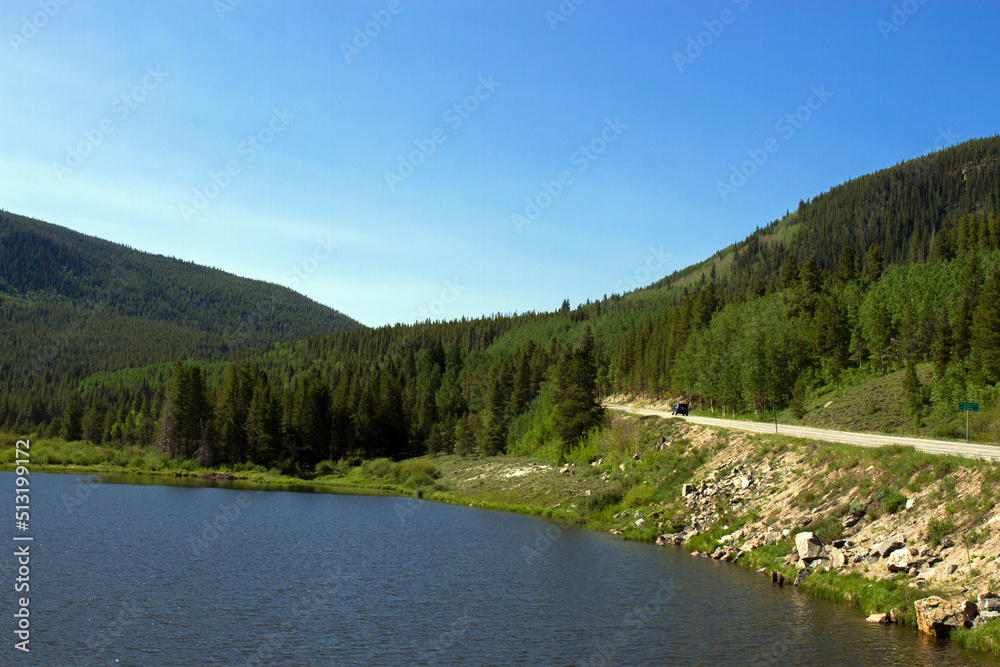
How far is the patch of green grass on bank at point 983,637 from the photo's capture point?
21848mm

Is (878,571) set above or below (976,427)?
below

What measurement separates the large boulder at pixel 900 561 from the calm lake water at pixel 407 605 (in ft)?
9.29

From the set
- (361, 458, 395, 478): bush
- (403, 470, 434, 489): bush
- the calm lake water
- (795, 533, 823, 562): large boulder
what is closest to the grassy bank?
(403, 470, 434, 489): bush

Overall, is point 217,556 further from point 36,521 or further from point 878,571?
point 878,571

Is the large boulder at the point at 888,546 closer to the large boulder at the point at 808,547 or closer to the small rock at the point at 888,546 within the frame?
the small rock at the point at 888,546

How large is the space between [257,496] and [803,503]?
2507 inches

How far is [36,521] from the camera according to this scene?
51.2 m

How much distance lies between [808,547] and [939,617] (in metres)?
10.1

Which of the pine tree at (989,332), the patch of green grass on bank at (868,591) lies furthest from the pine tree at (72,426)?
the pine tree at (989,332)

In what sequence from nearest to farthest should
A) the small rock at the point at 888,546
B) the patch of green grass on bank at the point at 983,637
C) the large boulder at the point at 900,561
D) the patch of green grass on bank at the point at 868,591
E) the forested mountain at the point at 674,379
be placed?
the patch of green grass on bank at the point at 983,637
the patch of green grass on bank at the point at 868,591
the large boulder at the point at 900,561
the small rock at the point at 888,546
the forested mountain at the point at 674,379

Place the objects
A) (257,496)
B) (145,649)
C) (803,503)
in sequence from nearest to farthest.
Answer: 1. (145,649)
2. (803,503)
3. (257,496)

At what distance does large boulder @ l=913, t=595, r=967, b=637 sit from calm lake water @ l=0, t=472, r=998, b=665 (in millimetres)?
741

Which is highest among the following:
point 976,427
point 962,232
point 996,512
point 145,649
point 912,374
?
point 962,232

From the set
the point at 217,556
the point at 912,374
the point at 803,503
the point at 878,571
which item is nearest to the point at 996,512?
the point at 878,571
